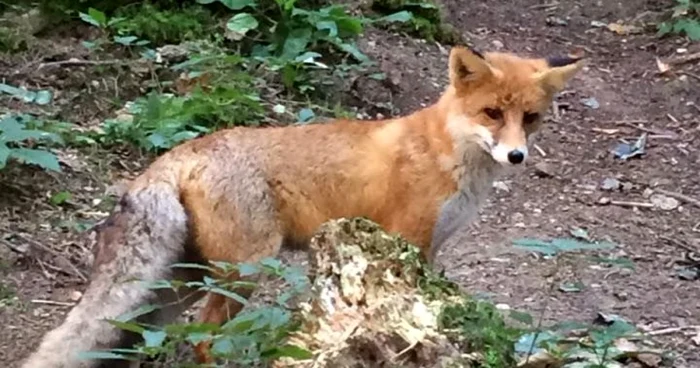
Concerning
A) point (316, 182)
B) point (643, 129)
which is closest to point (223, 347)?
point (316, 182)

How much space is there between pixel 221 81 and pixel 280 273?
4.47 m

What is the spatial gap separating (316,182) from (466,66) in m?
0.96

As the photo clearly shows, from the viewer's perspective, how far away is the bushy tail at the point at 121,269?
14.6 feet

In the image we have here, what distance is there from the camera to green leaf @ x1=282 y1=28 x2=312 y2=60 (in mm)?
8578

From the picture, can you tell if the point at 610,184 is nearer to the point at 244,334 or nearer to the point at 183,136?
the point at 183,136

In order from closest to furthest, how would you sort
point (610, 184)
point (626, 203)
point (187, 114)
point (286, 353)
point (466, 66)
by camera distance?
point (286, 353), point (466, 66), point (187, 114), point (626, 203), point (610, 184)

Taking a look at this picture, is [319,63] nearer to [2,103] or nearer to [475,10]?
[2,103]

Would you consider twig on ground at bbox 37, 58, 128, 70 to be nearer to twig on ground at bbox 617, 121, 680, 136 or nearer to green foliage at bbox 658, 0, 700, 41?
twig on ground at bbox 617, 121, 680, 136

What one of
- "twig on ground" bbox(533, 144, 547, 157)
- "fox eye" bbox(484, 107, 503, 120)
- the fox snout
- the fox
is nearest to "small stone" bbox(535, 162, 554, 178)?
"twig on ground" bbox(533, 144, 547, 157)

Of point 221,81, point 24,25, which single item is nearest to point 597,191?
point 221,81

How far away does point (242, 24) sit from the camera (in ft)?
28.6

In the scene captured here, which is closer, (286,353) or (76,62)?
(286,353)

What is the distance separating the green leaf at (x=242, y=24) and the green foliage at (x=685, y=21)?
426 centimetres

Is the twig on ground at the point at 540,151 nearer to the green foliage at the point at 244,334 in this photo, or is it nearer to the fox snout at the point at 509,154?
the fox snout at the point at 509,154
